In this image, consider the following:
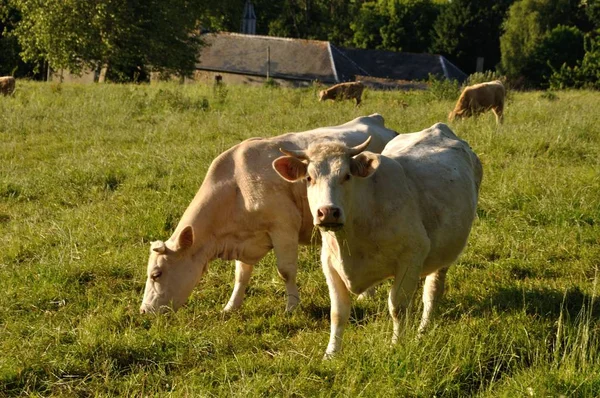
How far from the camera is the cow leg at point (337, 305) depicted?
5496mm

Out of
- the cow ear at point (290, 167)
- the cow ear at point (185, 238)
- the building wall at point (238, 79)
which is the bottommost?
the building wall at point (238, 79)

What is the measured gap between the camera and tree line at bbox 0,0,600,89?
33812 millimetres

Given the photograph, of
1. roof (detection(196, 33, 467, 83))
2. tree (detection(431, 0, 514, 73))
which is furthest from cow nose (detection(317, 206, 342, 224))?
tree (detection(431, 0, 514, 73))

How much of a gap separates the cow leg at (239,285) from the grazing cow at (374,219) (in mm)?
1410

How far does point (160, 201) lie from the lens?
30.8 ft

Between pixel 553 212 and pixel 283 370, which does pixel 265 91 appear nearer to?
pixel 553 212

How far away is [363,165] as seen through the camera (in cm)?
512

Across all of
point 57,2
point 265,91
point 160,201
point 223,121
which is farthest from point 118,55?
point 160,201

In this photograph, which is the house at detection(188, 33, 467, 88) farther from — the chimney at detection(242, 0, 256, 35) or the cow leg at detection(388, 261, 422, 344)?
the cow leg at detection(388, 261, 422, 344)

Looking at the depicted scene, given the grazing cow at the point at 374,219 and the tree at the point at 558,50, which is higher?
the tree at the point at 558,50

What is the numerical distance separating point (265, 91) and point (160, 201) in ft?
A: 44.6

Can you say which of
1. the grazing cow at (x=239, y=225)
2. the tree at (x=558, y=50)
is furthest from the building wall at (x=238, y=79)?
the grazing cow at (x=239, y=225)

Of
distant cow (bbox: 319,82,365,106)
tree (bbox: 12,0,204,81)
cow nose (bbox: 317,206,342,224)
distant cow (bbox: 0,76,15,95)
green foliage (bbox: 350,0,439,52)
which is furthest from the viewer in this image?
green foliage (bbox: 350,0,439,52)

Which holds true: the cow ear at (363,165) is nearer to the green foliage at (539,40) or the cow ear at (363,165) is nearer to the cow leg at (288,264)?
the cow leg at (288,264)
